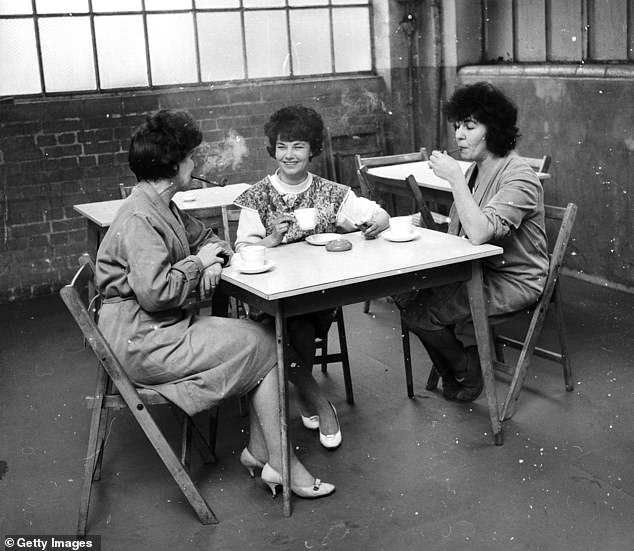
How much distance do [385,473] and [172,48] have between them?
4.44 m

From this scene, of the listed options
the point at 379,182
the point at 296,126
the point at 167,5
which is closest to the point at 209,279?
the point at 296,126

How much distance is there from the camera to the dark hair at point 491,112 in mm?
3934

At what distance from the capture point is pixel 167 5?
269 inches

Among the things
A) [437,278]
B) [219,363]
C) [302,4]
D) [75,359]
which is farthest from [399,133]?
[219,363]

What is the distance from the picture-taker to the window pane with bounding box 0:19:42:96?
6.34 m

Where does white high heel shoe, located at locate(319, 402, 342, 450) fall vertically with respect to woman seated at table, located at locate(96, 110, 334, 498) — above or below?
below

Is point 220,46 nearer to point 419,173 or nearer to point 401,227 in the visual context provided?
point 419,173

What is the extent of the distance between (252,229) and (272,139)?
0.41 metres

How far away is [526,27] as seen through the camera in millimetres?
6613

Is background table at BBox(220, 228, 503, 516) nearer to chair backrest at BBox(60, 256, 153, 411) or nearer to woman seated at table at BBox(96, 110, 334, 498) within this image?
woman seated at table at BBox(96, 110, 334, 498)

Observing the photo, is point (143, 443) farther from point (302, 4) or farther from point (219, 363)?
point (302, 4)

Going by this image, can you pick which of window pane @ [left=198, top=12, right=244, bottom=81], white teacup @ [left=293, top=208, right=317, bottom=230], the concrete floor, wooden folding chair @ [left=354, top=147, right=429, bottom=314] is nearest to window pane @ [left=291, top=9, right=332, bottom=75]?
window pane @ [left=198, top=12, right=244, bottom=81]

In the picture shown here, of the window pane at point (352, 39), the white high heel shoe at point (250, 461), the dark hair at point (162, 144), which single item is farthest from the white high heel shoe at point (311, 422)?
the window pane at point (352, 39)

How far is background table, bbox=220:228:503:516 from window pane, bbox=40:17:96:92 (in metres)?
3.49
